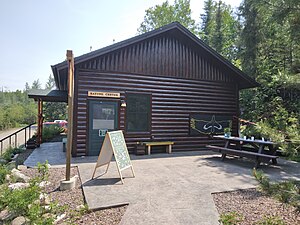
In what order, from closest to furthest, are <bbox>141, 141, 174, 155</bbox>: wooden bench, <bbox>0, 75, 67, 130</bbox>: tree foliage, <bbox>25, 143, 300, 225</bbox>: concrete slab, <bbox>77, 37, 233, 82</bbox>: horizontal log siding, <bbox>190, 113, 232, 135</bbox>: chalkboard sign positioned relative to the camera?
<bbox>25, 143, 300, 225</bbox>: concrete slab < <bbox>77, 37, 233, 82</bbox>: horizontal log siding < <bbox>141, 141, 174, 155</bbox>: wooden bench < <bbox>190, 113, 232, 135</bbox>: chalkboard sign < <bbox>0, 75, 67, 130</bbox>: tree foliage

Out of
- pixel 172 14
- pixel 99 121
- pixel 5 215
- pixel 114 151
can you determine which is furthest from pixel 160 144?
pixel 172 14

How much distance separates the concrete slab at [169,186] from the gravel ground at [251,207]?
0.59 feet

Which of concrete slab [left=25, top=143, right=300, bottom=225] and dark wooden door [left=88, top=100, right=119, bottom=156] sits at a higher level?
dark wooden door [left=88, top=100, right=119, bottom=156]

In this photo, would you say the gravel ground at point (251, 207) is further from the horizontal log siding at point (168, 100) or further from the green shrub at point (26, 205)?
the horizontal log siding at point (168, 100)

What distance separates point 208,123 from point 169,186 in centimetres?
527

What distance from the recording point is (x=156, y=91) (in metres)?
7.73

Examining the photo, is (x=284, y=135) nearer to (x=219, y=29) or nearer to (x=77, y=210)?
(x=77, y=210)

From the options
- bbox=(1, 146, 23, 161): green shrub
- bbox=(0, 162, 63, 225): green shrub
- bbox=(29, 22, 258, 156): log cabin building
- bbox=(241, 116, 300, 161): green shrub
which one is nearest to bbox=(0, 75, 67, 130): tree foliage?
bbox=(1, 146, 23, 161): green shrub

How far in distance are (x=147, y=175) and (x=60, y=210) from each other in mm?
2199

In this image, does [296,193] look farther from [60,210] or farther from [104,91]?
[104,91]

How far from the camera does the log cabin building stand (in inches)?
267

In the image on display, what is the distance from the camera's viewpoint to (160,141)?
7.71 meters

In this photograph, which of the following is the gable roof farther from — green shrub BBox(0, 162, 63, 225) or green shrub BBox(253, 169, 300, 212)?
green shrub BBox(253, 169, 300, 212)

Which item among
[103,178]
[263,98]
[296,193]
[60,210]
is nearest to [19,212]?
[60,210]
